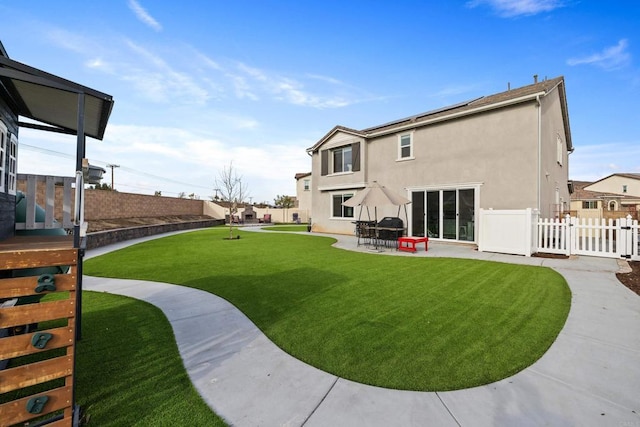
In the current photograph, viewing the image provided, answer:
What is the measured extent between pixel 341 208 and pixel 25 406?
17.0 meters

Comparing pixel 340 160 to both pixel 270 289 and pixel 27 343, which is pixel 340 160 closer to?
pixel 270 289

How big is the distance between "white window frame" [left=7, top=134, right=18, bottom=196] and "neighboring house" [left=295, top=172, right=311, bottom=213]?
3307 centimetres

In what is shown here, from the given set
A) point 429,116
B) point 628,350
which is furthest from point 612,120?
point 628,350

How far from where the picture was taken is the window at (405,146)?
14664 millimetres

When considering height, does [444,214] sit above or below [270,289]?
above

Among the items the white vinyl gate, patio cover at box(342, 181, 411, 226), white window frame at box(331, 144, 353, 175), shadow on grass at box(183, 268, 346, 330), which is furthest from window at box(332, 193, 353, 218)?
shadow on grass at box(183, 268, 346, 330)

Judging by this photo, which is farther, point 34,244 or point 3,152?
point 3,152

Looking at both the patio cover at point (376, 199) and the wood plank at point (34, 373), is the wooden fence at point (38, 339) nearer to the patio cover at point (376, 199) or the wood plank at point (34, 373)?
the wood plank at point (34, 373)

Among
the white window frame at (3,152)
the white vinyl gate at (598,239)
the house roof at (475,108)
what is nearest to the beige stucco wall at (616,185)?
the house roof at (475,108)

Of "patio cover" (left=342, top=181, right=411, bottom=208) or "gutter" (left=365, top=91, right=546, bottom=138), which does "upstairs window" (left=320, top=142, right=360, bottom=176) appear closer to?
Answer: "gutter" (left=365, top=91, right=546, bottom=138)

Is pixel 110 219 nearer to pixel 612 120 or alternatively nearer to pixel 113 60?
pixel 113 60

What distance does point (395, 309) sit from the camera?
4496mm

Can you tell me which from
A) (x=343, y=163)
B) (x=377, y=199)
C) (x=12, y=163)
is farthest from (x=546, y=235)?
(x=12, y=163)

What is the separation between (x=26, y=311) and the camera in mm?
1950
